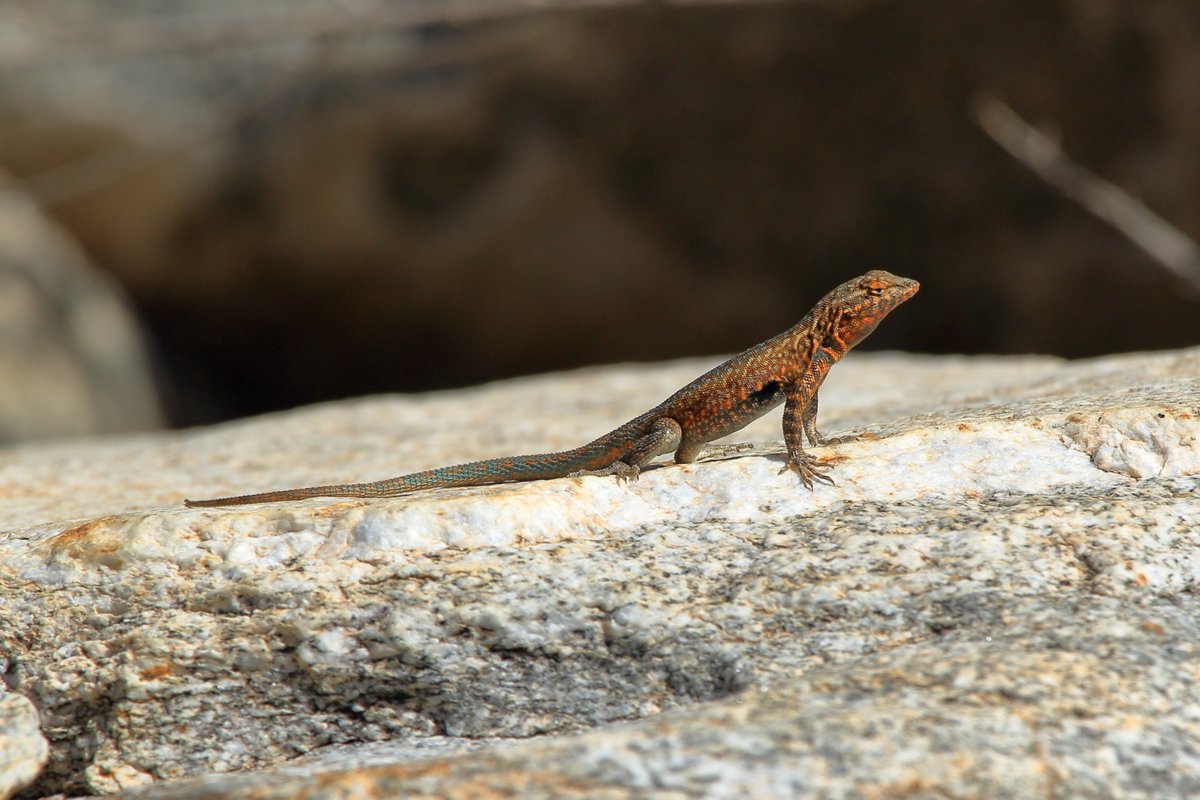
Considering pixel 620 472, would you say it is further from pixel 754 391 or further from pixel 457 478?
pixel 754 391

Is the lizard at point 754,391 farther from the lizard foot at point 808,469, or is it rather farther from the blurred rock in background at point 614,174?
the blurred rock in background at point 614,174

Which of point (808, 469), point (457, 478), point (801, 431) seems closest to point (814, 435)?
point (801, 431)

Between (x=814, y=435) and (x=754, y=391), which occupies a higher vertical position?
(x=754, y=391)

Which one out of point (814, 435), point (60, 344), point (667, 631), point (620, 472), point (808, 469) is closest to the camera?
point (667, 631)

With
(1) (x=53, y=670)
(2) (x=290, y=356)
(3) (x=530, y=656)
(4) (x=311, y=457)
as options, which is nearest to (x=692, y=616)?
(3) (x=530, y=656)

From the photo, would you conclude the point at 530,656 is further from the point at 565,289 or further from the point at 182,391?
the point at 182,391

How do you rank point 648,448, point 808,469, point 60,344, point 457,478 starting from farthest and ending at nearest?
point 60,344
point 648,448
point 457,478
point 808,469

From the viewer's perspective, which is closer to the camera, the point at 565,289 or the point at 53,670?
the point at 53,670
